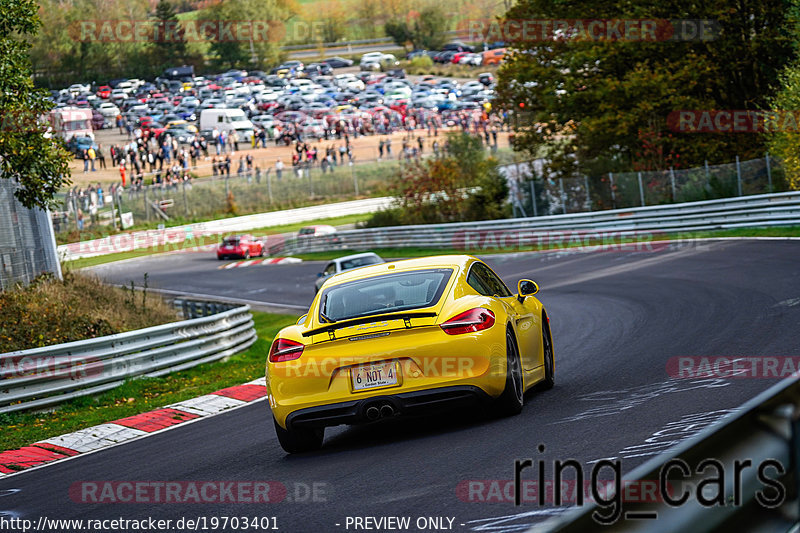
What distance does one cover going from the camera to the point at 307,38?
452 feet

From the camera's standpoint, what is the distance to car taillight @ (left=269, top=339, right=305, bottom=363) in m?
8.25

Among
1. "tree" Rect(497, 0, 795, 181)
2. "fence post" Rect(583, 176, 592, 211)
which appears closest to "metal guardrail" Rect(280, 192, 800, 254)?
"fence post" Rect(583, 176, 592, 211)

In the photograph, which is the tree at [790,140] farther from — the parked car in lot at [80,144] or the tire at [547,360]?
the parked car in lot at [80,144]

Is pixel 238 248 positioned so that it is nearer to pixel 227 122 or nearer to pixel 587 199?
pixel 587 199

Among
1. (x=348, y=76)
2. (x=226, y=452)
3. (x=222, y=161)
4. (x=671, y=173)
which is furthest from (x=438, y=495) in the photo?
(x=348, y=76)

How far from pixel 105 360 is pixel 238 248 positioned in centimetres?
3470

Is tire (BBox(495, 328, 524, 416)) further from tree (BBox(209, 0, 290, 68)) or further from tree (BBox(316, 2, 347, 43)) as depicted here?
tree (BBox(316, 2, 347, 43))

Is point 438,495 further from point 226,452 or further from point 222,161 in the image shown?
point 222,161

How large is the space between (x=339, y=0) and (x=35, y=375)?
157 m

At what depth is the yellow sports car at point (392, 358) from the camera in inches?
313

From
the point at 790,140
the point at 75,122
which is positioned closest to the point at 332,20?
the point at 75,122

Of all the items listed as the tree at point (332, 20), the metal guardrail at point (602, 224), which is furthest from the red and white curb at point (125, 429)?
the tree at point (332, 20)

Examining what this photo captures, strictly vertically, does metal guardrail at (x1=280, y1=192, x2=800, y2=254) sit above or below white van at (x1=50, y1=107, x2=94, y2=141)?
below

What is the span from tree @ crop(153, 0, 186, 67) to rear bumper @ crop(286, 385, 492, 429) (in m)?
104
